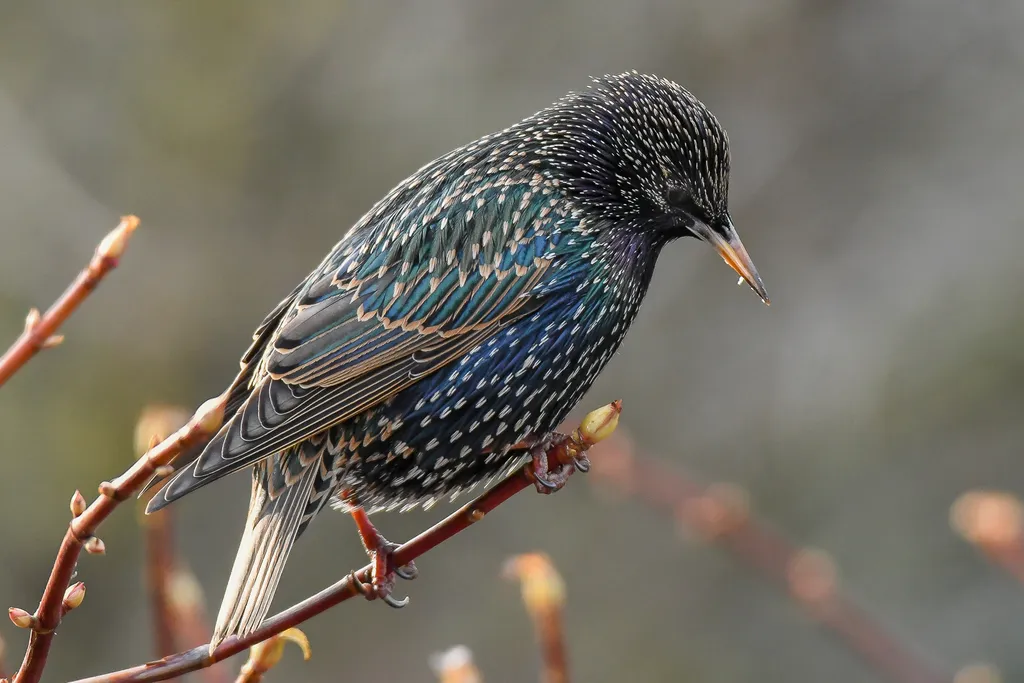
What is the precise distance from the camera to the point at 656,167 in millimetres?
3207

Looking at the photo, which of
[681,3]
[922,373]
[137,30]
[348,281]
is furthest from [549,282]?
[137,30]

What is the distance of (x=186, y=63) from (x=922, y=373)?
4.93 metres

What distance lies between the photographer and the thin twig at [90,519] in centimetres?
141

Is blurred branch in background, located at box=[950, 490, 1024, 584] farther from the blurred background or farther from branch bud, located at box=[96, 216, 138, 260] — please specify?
the blurred background

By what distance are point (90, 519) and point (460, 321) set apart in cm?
154

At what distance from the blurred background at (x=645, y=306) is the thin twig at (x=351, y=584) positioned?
4.34m

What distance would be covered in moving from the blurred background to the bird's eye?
11.0 ft

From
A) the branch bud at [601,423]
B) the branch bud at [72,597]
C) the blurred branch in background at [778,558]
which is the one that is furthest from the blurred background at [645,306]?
the branch bud at [72,597]

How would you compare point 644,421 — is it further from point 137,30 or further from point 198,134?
point 137,30

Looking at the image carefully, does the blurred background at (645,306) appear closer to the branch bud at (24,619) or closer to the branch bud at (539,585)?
the branch bud at (539,585)

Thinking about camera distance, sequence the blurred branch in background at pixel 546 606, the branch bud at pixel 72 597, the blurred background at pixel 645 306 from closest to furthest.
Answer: the branch bud at pixel 72 597
the blurred branch in background at pixel 546 606
the blurred background at pixel 645 306

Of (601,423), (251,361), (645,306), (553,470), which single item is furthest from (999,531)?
(645,306)

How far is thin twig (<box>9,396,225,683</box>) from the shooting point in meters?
1.41

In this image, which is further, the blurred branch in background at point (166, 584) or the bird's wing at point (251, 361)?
the bird's wing at point (251, 361)
